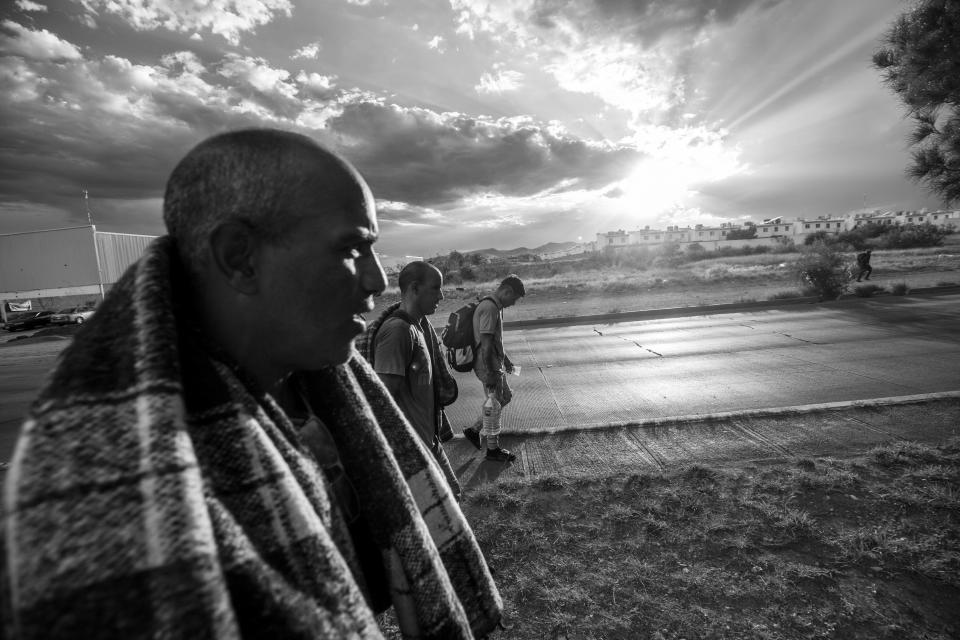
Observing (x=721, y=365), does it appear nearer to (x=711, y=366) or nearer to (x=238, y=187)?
(x=711, y=366)

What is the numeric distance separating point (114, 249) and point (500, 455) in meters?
37.4

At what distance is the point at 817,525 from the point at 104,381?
4.08 metres

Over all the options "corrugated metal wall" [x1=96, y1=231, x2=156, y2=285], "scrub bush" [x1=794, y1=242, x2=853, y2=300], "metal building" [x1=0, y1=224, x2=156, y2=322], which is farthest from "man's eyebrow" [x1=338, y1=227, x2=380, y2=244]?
"corrugated metal wall" [x1=96, y1=231, x2=156, y2=285]

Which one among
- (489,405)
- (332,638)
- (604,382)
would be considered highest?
(332,638)

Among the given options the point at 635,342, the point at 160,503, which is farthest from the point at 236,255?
the point at 635,342

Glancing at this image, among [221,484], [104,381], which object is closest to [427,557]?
[221,484]

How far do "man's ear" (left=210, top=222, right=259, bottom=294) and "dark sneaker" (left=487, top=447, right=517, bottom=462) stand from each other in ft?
13.7

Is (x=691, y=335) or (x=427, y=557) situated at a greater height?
(x=427, y=557)

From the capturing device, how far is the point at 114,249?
31828 millimetres

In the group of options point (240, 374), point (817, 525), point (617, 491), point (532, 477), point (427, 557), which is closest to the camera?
point (240, 374)

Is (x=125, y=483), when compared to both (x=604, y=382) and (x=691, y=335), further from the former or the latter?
(x=691, y=335)

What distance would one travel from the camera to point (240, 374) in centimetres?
99

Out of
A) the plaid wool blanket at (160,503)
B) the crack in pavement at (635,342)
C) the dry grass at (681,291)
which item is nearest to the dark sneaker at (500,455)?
the plaid wool blanket at (160,503)

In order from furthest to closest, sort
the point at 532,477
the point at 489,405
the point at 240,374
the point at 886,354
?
1. the point at 886,354
2. the point at 489,405
3. the point at 532,477
4. the point at 240,374
